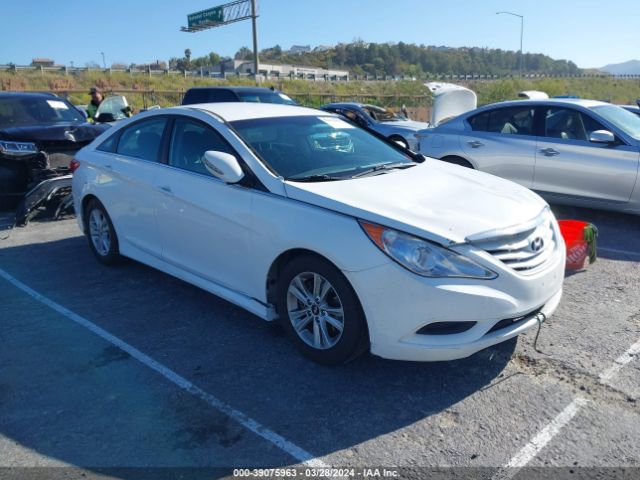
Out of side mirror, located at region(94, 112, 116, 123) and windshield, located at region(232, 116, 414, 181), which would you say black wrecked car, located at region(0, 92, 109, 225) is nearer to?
side mirror, located at region(94, 112, 116, 123)

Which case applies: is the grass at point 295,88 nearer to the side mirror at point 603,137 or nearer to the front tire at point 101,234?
the front tire at point 101,234

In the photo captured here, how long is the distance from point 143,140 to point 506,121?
4.99m

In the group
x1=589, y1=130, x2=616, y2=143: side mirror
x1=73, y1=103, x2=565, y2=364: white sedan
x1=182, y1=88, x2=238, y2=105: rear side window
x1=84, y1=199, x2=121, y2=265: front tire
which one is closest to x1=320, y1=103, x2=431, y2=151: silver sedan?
x1=182, y1=88, x2=238, y2=105: rear side window

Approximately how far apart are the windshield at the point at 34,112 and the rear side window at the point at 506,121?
6112 millimetres

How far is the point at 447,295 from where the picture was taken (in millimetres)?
3031

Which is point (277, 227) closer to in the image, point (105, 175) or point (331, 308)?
point (331, 308)

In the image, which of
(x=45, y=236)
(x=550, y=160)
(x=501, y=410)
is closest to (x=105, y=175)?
(x=45, y=236)

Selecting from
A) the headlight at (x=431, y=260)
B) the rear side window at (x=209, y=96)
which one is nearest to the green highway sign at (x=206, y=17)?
the rear side window at (x=209, y=96)

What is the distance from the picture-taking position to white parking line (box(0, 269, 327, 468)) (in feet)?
9.18

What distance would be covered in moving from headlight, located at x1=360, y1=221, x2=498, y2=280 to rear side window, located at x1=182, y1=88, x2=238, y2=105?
9149mm

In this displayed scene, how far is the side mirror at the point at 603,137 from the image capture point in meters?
6.64

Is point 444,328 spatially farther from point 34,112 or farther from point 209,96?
point 209,96

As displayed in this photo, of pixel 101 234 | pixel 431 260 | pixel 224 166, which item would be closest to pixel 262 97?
pixel 101 234

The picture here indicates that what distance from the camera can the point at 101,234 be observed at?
5.62 meters
